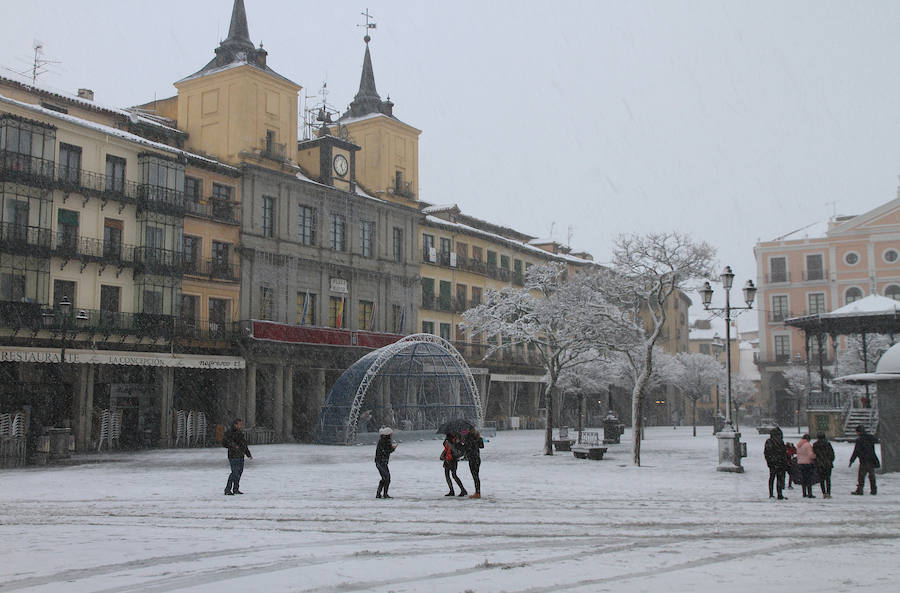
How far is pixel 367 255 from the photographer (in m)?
49.4

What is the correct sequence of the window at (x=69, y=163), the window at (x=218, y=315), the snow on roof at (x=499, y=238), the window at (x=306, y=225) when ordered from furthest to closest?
the snow on roof at (x=499, y=238), the window at (x=306, y=225), the window at (x=218, y=315), the window at (x=69, y=163)

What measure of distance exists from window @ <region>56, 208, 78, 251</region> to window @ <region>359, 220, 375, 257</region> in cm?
1698

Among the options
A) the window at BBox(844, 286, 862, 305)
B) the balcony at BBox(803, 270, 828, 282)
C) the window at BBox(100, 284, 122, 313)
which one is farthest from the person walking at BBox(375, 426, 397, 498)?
the balcony at BBox(803, 270, 828, 282)

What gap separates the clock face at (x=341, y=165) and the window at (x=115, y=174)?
1375cm

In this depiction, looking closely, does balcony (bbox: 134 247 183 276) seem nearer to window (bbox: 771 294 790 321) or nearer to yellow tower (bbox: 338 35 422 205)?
yellow tower (bbox: 338 35 422 205)

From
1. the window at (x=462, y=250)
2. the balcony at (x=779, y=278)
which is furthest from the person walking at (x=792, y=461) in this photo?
the balcony at (x=779, y=278)

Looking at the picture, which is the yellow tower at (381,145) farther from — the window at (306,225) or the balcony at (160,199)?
the balcony at (160,199)

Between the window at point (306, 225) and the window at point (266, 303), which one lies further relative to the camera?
the window at point (306, 225)

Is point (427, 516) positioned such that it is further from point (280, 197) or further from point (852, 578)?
point (280, 197)

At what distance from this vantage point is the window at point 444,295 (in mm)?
55875

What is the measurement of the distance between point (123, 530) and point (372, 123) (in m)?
42.8

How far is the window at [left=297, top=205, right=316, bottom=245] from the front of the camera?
45.3 meters

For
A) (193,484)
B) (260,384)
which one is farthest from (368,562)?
(260,384)

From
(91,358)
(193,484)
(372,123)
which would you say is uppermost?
(372,123)
